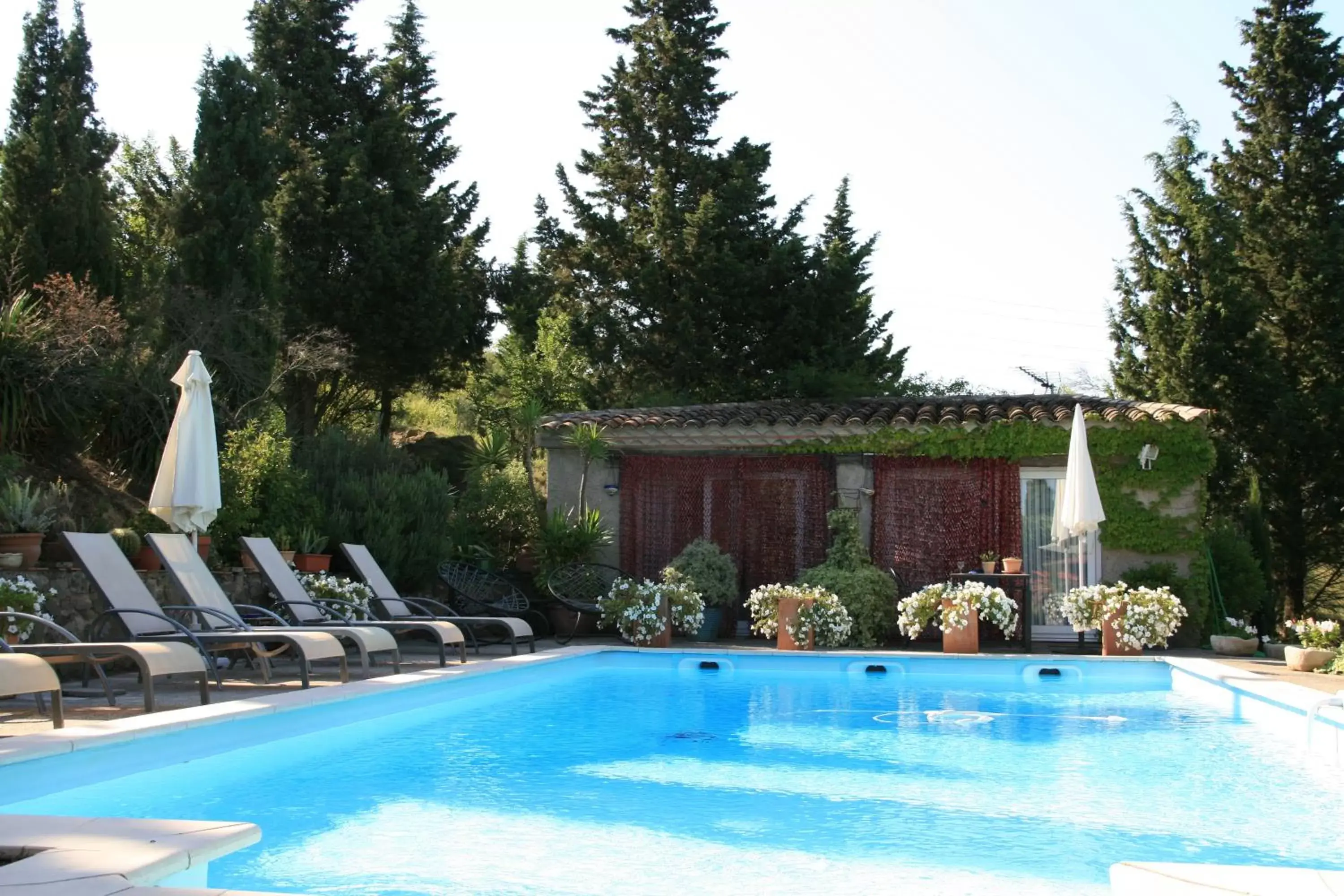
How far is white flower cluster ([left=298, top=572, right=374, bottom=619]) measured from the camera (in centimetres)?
1177

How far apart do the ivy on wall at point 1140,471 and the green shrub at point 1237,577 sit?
0.68 m

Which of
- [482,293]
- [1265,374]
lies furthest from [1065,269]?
[482,293]

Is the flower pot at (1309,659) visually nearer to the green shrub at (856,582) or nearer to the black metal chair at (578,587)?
the green shrub at (856,582)

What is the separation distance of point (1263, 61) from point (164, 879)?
84.7 feet

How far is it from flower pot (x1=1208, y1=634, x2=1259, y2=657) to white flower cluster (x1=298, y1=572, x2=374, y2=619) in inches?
364

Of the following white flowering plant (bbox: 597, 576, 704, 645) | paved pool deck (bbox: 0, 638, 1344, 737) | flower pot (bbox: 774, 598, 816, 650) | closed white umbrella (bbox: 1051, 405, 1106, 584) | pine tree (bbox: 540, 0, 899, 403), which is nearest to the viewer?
paved pool deck (bbox: 0, 638, 1344, 737)

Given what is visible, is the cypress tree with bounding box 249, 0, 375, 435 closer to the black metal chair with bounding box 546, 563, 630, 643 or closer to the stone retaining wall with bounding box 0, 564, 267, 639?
the black metal chair with bounding box 546, 563, 630, 643

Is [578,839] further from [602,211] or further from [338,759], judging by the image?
[602,211]

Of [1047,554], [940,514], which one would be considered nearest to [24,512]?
[940,514]

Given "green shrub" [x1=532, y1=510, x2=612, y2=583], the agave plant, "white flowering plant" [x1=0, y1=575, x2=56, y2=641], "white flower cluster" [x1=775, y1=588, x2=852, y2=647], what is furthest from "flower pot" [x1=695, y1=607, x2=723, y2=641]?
"white flowering plant" [x1=0, y1=575, x2=56, y2=641]

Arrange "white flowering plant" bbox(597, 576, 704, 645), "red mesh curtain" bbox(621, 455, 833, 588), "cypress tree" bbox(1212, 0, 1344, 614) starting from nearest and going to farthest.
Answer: "white flowering plant" bbox(597, 576, 704, 645) → "red mesh curtain" bbox(621, 455, 833, 588) → "cypress tree" bbox(1212, 0, 1344, 614)

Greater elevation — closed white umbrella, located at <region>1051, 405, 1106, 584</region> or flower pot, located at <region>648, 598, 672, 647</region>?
closed white umbrella, located at <region>1051, 405, 1106, 584</region>

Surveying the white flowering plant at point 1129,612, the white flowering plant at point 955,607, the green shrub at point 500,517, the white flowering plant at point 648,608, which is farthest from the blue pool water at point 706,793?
the green shrub at point 500,517

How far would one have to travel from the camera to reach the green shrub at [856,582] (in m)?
14.3
